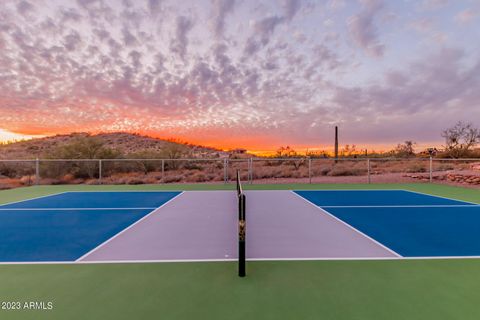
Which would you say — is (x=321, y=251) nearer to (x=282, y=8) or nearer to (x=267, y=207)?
(x=267, y=207)

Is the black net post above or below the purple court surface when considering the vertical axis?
above

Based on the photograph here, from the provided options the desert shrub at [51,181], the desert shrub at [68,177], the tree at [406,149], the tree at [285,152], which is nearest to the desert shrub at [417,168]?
the tree at [406,149]

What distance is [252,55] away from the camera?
50.5 feet

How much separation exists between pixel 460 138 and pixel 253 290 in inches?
1470

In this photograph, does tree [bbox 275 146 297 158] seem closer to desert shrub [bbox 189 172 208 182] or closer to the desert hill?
desert shrub [bbox 189 172 208 182]

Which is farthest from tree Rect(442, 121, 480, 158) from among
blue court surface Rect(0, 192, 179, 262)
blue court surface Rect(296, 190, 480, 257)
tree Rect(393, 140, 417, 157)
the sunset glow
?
blue court surface Rect(0, 192, 179, 262)

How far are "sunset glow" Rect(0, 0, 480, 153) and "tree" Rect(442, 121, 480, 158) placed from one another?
13.0 m

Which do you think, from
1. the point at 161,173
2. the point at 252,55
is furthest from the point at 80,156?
the point at 252,55

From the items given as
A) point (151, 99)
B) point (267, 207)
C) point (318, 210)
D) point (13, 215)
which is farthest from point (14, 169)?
point (318, 210)

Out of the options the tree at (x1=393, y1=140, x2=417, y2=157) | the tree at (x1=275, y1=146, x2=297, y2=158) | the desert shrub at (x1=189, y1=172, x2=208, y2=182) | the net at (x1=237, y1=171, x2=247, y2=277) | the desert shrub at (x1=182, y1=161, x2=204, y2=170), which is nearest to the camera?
the net at (x1=237, y1=171, x2=247, y2=277)

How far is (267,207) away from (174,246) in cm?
407

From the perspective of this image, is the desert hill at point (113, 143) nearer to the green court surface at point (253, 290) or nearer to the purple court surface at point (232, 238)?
the purple court surface at point (232, 238)

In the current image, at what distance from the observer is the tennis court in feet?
14.0

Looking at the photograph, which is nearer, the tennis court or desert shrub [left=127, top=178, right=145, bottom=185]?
the tennis court
